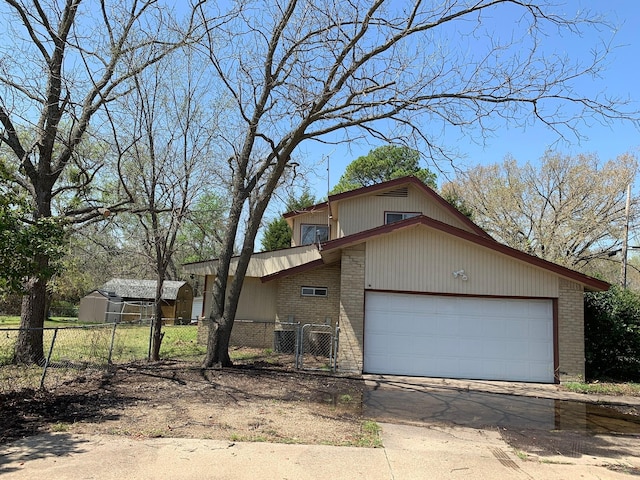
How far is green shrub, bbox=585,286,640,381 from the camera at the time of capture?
44.9 ft

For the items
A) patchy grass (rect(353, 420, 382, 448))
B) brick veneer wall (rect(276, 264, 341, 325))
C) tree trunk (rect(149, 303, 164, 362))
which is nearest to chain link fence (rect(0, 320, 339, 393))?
tree trunk (rect(149, 303, 164, 362))

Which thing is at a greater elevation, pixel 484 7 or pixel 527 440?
pixel 484 7

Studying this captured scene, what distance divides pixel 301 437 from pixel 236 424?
3.75ft

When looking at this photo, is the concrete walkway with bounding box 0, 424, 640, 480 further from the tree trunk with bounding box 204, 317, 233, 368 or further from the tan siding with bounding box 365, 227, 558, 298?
the tan siding with bounding box 365, 227, 558, 298

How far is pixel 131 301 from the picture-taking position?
1487 inches

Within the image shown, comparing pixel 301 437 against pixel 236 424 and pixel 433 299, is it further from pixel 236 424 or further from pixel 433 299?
pixel 433 299

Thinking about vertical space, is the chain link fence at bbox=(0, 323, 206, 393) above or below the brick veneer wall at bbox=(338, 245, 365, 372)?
below

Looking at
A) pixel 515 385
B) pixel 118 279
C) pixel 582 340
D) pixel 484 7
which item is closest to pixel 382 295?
pixel 515 385

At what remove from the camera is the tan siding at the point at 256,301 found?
18.2 metres

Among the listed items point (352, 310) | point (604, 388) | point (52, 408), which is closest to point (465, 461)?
point (52, 408)

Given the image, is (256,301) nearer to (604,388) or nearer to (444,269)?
(444,269)

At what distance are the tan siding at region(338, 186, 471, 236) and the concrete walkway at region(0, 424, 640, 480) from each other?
1200 cm

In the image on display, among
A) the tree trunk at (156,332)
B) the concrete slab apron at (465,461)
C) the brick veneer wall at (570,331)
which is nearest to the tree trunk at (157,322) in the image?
the tree trunk at (156,332)

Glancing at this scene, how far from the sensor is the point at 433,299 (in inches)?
533
